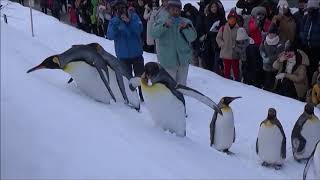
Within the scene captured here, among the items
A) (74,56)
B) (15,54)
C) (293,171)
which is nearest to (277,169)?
(293,171)

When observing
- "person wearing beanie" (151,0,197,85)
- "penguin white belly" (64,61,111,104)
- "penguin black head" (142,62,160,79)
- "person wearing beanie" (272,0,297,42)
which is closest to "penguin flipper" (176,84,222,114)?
"penguin black head" (142,62,160,79)

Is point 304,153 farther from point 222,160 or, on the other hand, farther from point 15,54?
point 15,54

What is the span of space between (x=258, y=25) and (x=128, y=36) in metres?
2.56

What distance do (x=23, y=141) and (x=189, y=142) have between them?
1.69 m

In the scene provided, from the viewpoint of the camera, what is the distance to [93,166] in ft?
9.30

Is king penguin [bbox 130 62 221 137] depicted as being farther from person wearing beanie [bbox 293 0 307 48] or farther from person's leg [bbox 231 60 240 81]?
person's leg [bbox 231 60 240 81]

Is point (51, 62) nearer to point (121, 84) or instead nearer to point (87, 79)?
point (87, 79)

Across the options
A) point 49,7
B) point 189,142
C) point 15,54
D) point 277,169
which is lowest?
point 49,7

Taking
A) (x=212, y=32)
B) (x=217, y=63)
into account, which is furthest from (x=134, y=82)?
(x=217, y=63)

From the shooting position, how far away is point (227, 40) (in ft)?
26.6

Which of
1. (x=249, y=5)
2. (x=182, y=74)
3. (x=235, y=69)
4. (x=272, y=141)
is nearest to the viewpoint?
(x=272, y=141)

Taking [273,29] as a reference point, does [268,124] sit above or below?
below

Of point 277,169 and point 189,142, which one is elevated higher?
point 189,142

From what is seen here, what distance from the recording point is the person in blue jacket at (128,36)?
21.3 ft
